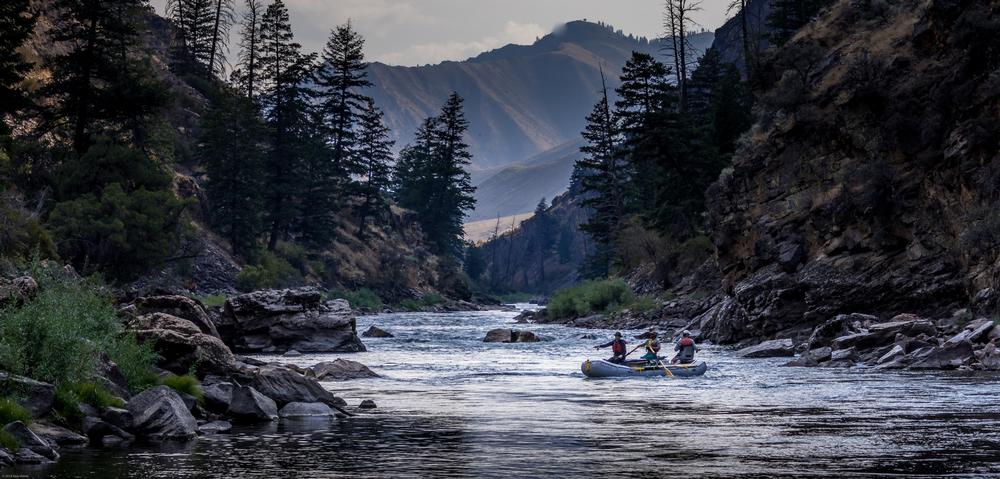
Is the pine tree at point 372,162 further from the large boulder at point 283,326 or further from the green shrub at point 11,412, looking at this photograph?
the green shrub at point 11,412

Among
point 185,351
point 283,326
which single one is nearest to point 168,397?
point 185,351

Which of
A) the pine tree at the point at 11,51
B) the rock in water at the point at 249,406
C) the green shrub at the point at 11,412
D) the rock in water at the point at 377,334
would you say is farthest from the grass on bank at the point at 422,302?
the green shrub at the point at 11,412

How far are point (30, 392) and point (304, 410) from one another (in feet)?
19.5

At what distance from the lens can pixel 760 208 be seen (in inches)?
1881

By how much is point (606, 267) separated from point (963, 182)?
58.8 metres

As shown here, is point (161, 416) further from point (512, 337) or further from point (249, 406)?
point (512, 337)

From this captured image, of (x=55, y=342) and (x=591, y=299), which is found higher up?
(x=591, y=299)

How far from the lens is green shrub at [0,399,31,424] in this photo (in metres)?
14.1

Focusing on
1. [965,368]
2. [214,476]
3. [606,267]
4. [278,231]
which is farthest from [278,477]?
[606,267]

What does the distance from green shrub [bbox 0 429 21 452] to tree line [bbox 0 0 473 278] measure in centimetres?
1701

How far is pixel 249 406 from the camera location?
18.9 meters

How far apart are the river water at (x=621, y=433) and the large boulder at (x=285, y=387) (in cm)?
122

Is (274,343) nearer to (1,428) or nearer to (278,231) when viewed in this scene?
(1,428)

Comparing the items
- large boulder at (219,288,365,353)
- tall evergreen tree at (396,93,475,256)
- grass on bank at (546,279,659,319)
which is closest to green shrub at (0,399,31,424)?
large boulder at (219,288,365,353)
